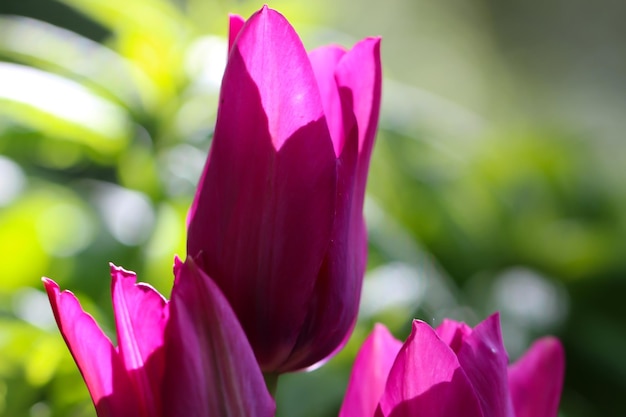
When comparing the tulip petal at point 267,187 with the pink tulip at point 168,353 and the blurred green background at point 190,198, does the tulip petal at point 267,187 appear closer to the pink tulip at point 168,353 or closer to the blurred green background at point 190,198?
the pink tulip at point 168,353

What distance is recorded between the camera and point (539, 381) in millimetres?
335

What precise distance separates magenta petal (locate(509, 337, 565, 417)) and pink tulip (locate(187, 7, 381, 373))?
0.24 feet

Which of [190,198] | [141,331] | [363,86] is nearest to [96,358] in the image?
[141,331]

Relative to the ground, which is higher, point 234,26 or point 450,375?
point 234,26

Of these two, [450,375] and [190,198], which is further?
[190,198]

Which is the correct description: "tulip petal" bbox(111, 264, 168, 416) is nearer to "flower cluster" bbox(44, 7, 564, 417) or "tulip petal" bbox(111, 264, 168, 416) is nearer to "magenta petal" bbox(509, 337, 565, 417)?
"flower cluster" bbox(44, 7, 564, 417)

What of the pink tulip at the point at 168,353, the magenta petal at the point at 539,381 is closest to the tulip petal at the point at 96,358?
the pink tulip at the point at 168,353

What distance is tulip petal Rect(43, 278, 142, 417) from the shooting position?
0.27 m

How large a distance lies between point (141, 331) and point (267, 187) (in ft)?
0.18

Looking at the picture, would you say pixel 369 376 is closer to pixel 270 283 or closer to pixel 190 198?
pixel 270 283

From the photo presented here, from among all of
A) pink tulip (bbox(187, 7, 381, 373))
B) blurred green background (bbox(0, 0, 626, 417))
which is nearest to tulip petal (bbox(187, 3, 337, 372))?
pink tulip (bbox(187, 7, 381, 373))

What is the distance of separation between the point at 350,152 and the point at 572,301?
0.62 metres

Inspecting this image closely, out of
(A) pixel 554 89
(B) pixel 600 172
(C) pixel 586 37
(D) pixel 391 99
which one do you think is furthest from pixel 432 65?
(D) pixel 391 99

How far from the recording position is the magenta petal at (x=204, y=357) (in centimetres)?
26
